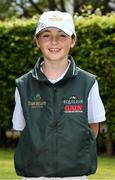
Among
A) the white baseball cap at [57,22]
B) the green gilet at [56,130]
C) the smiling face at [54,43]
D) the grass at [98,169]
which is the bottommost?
the grass at [98,169]

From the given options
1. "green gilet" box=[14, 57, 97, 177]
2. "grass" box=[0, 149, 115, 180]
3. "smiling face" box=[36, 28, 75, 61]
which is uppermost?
"smiling face" box=[36, 28, 75, 61]

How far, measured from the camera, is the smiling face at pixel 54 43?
3615 mm

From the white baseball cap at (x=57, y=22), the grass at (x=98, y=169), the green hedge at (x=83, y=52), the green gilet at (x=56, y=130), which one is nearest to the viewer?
the green gilet at (x=56, y=130)

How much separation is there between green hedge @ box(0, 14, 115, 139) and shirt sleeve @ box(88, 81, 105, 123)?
6016mm

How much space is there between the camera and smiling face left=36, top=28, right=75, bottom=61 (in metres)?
3.62

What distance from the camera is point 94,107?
145 inches

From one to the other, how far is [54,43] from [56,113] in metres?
0.45

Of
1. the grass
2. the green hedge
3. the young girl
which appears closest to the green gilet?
the young girl

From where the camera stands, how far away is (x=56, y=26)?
359 centimetres

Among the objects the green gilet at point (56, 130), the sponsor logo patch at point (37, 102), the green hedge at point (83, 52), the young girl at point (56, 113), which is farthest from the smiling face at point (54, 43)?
the green hedge at point (83, 52)

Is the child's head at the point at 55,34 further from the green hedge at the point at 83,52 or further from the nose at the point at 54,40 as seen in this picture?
the green hedge at the point at 83,52

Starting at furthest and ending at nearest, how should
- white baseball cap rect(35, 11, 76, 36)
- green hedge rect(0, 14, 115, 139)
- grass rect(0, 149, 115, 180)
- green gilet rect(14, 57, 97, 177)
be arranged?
green hedge rect(0, 14, 115, 139)
grass rect(0, 149, 115, 180)
white baseball cap rect(35, 11, 76, 36)
green gilet rect(14, 57, 97, 177)

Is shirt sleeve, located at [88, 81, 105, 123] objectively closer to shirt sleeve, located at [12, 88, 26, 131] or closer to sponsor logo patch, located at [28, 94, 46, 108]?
sponsor logo patch, located at [28, 94, 46, 108]

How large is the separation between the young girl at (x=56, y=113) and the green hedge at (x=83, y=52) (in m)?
6.09
